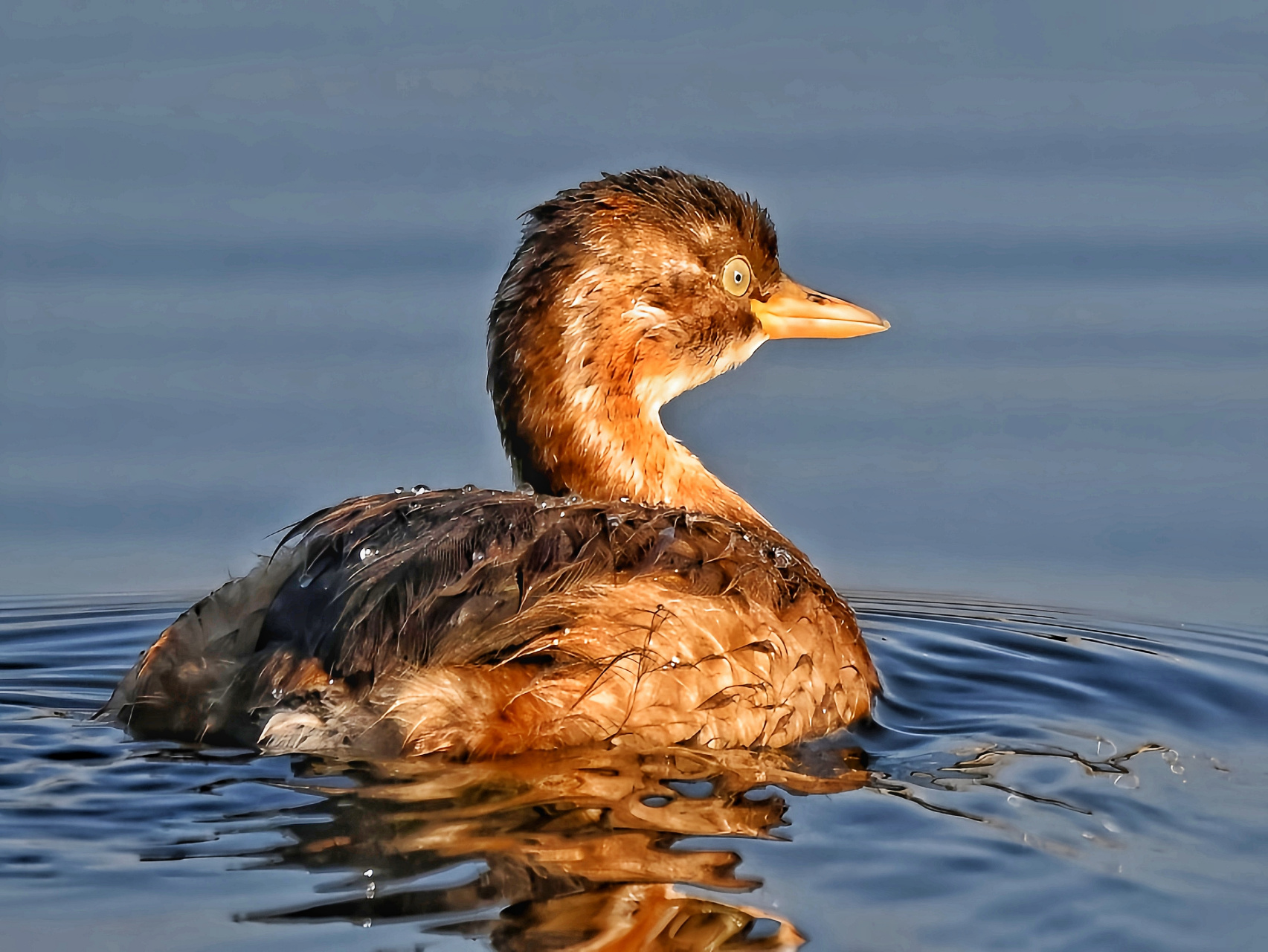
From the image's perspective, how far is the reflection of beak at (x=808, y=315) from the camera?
780cm

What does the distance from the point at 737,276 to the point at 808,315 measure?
421 millimetres

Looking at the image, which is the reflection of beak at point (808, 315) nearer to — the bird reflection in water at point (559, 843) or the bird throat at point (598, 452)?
the bird throat at point (598, 452)

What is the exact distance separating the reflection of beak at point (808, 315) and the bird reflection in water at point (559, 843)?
6.93ft

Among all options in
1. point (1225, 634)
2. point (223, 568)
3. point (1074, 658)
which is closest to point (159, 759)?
point (223, 568)

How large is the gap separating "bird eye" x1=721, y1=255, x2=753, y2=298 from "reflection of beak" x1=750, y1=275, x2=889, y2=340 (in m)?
0.11

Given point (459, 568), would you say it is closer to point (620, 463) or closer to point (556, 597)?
point (556, 597)

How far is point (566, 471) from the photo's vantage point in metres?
7.10

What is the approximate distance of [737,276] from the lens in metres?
7.58

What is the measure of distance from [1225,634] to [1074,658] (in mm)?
632

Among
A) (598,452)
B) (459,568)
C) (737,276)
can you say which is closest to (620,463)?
(598,452)

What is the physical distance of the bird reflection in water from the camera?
16.3 ft

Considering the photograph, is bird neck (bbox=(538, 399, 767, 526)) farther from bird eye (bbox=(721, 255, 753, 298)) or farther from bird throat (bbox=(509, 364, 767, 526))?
bird eye (bbox=(721, 255, 753, 298))

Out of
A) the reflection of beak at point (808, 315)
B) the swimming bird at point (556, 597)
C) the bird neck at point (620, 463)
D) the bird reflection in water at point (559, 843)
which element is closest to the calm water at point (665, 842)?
the bird reflection in water at point (559, 843)

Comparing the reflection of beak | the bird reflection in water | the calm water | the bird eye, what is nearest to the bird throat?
the bird eye
